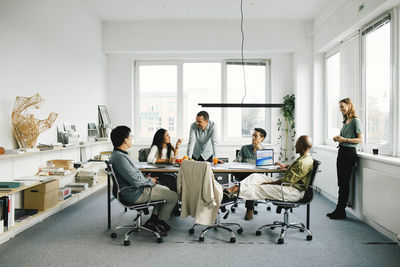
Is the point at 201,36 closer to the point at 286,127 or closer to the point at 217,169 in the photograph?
the point at 286,127

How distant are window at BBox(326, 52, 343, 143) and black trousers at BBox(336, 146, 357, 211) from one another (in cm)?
172

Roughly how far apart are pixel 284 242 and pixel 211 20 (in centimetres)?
521

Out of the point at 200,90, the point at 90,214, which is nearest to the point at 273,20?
the point at 200,90

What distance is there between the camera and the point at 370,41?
4.75m

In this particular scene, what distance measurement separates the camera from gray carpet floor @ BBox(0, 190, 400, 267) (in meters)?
2.99

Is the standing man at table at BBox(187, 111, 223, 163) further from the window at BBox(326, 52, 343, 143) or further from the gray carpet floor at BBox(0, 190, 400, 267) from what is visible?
the window at BBox(326, 52, 343, 143)

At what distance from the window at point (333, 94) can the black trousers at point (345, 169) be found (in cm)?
172

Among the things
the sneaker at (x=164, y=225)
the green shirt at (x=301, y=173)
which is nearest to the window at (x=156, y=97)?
the sneaker at (x=164, y=225)

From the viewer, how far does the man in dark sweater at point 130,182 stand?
3.34 m

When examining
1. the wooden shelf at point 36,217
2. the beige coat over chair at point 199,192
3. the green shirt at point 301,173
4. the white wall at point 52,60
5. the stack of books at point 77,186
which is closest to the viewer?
the beige coat over chair at point 199,192

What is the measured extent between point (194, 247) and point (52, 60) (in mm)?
3570

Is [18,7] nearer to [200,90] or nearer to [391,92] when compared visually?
[200,90]

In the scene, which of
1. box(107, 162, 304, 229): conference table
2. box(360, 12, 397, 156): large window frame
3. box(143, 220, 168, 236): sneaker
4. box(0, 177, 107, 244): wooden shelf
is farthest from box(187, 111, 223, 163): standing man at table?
box(360, 12, 397, 156): large window frame

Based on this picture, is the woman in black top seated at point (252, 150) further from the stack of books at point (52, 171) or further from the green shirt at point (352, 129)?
the stack of books at point (52, 171)
